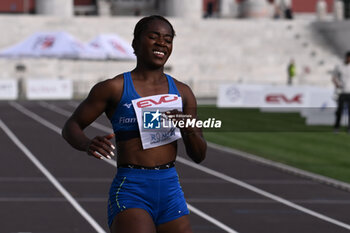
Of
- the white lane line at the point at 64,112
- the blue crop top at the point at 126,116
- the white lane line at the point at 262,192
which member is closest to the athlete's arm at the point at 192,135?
the blue crop top at the point at 126,116

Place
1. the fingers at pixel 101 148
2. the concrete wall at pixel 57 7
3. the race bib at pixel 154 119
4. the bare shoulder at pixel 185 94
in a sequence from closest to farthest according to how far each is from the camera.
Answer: the fingers at pixel 101 148
the race bib at pixel 154 119
the bare shoulder at pixel 185 94
the concrete wall at pixel 57 7

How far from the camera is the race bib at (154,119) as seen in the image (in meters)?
5.71

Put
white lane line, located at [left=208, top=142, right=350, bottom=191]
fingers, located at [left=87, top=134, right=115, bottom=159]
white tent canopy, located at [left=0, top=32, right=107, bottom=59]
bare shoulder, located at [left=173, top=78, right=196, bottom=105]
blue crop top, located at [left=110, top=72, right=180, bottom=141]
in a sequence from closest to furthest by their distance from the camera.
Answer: fingers, located at [left=87, top=134, right=115, bottom=159]
blue crop top, located at [left=110, top=72, right=180, bottom=141]
bare shoulder, located at [left=173, top=78, right=196, bottom=105]
white lane line, located at [left=208, top=142, right=350, bottom=191]
white tent canopy, located at [left=0, top=32, right=107, bottom=59]

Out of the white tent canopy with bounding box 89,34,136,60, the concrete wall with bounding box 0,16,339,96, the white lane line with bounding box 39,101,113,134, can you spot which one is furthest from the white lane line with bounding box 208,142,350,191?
the concrete wall with bounding box 0,16,339,96

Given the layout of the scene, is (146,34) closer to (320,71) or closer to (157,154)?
(157,154)

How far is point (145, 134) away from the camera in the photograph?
19.0 feet

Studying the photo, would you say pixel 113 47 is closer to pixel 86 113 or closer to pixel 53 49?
pixel 53 49

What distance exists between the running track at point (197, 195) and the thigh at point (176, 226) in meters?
4.88

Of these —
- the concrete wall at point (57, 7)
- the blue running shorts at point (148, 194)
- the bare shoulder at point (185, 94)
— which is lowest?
the concrete wall at point (57, 7)

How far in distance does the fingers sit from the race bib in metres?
0.33

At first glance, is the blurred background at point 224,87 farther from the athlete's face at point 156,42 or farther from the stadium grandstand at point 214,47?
the athlete's face at point 156,42

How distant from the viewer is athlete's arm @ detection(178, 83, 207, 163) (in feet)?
18.4

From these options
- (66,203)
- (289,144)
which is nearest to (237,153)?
(289,144)

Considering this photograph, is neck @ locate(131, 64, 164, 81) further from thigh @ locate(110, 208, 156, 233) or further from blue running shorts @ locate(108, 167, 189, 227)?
thigh @ locate(110, 208, 156, 233)
